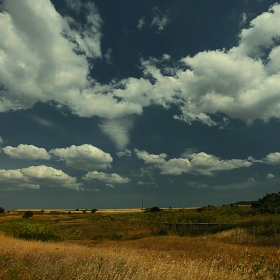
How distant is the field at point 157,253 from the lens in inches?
313

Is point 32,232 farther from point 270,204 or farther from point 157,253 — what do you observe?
point 270,204

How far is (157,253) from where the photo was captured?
667 inches

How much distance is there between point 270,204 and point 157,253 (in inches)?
1346

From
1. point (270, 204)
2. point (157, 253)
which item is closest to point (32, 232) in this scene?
point (157, 253)

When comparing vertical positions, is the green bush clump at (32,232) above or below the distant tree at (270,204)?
below

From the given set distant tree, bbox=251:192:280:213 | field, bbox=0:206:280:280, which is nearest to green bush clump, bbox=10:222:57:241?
field, bbox=0:206:280:280

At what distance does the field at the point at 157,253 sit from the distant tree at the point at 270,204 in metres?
10.3

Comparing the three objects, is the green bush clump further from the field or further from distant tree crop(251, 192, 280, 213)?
distant tree crop(251, 192, 280, 213)

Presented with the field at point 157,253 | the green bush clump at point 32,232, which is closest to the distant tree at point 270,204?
the field at point 157,253

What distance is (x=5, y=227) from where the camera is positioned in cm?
3419

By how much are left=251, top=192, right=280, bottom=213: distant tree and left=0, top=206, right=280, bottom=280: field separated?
10.3 meters

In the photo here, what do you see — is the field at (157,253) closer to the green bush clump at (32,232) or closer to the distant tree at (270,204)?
the green bush clump at (32,232)

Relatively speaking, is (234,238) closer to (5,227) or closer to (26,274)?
(26,274)

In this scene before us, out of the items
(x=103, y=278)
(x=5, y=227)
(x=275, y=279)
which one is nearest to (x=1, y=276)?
(x=103, y=278)
